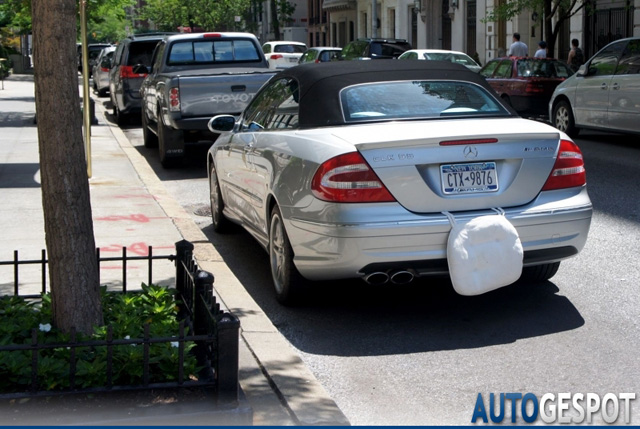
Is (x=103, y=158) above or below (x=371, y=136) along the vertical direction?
below

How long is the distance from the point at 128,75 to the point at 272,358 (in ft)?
54.6

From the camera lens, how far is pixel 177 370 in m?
4.89

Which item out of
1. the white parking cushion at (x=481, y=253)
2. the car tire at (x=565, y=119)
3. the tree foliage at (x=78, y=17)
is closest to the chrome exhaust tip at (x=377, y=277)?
the white parking cushion at (x=481, y=253)

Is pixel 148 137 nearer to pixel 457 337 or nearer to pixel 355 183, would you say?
pixel 355 183

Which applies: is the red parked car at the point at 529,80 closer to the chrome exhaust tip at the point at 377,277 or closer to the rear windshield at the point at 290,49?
the chrome exhaust tip at the point at 377,277

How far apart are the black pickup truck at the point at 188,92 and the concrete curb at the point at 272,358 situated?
4.90 m

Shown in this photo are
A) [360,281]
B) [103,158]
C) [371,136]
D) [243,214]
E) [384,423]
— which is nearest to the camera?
[384,423]

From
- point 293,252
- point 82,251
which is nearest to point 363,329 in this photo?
point 293,252

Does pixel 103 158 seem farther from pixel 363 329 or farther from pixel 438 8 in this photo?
pixel 438 8

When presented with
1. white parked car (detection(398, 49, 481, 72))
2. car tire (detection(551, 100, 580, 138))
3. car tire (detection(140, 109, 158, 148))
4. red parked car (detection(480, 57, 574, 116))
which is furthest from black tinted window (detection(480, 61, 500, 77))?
car tire (detection(140, 109, 158, 148))

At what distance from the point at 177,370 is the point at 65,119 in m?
1.30

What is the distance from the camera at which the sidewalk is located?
4754 millimetres

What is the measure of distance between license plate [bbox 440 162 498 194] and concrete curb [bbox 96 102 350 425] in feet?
4.42

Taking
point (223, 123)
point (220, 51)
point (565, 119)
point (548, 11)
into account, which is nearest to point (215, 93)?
point (220, 51)
